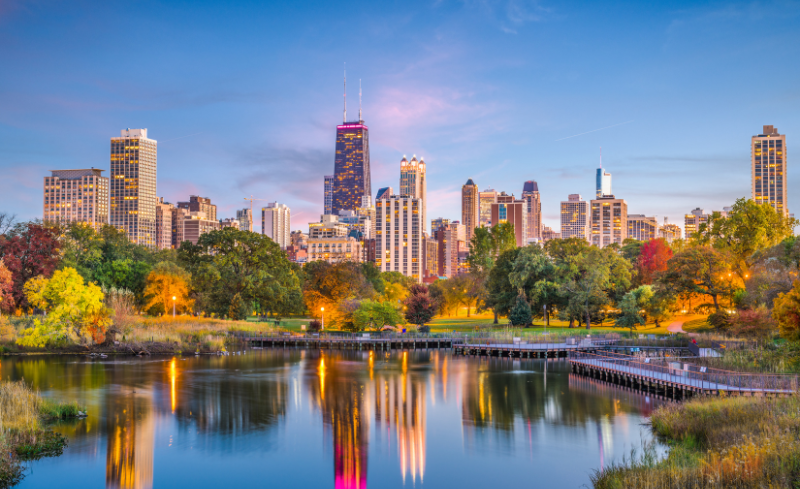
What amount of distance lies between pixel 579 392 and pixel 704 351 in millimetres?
13699

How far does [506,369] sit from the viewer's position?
4719 cm

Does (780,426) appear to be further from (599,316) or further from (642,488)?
Result: (599,316)

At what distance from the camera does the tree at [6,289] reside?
46.9m

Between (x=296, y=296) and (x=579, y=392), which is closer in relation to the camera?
(x=579, y=392)

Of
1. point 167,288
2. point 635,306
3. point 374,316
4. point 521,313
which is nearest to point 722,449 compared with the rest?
point 635,306

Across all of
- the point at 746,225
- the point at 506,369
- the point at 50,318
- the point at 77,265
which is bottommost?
the point at 506,369

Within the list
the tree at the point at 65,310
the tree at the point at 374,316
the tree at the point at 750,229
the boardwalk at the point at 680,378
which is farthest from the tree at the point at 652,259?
the tree at the point at 65,310

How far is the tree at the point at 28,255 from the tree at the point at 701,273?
62078 mm

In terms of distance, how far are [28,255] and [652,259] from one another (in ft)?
255

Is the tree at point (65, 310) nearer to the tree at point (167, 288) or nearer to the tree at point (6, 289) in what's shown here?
the tree at point (6, 289)

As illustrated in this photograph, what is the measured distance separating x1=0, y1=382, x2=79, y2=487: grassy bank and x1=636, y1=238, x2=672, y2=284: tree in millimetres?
73091

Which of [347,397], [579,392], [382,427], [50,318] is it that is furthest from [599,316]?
[50,318]

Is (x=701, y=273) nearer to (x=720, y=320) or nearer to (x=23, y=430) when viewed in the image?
(x=720, y=320)

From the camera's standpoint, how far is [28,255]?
59719mm
